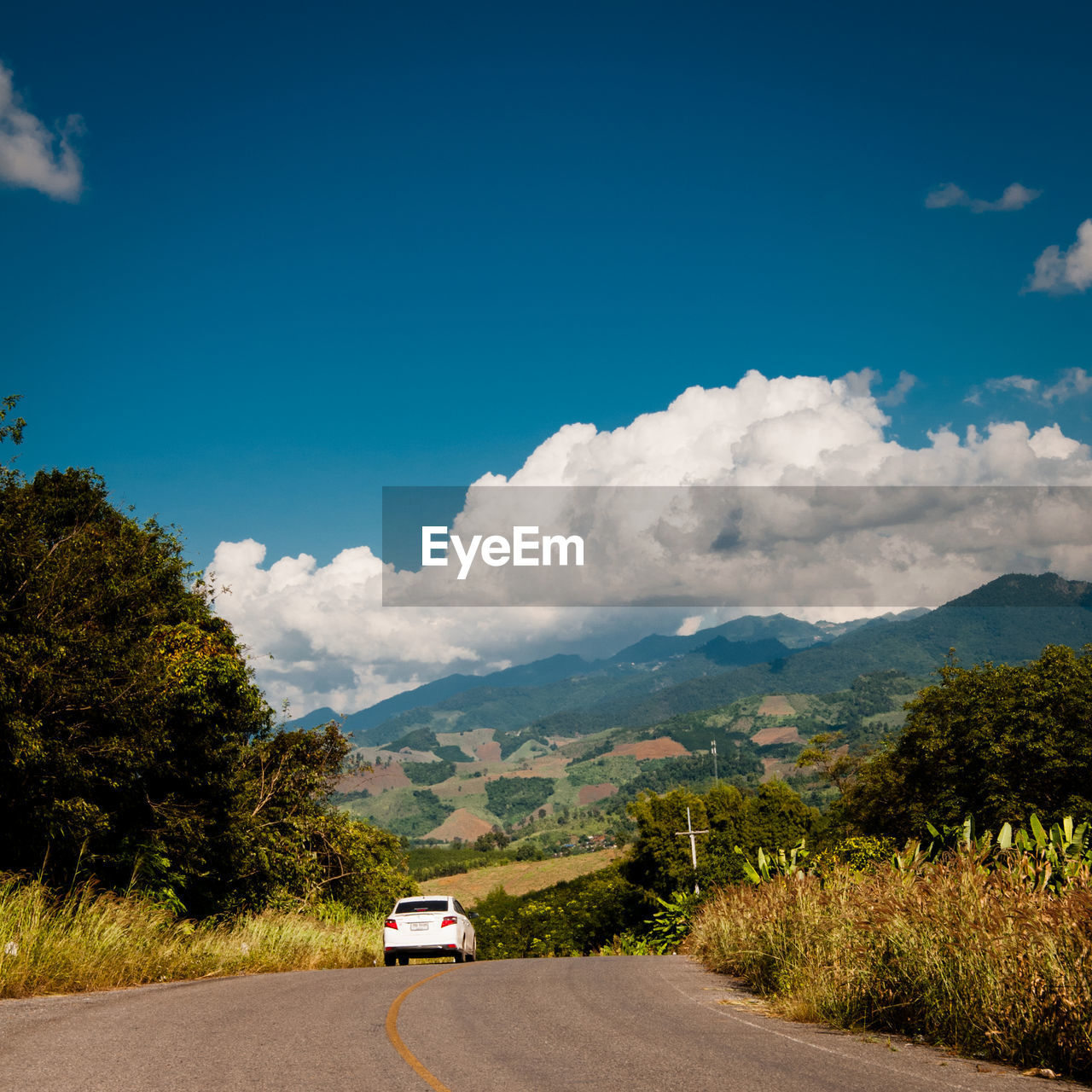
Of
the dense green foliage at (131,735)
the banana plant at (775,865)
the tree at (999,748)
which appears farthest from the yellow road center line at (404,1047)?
the tree at (999,748)

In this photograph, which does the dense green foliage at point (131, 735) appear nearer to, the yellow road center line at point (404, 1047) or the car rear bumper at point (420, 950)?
the car rear bumper at point (420, 950)

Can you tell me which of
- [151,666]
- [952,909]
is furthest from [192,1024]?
[151,666]

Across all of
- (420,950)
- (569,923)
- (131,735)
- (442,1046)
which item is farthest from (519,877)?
(442,1046)

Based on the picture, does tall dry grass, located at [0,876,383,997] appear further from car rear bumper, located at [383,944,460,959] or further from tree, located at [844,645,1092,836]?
tree, located at [844,645,1092,836]

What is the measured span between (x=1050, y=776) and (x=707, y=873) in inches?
1368

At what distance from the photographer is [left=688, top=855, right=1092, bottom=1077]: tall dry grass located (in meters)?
7.47

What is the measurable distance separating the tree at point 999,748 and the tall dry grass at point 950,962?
33010 mm

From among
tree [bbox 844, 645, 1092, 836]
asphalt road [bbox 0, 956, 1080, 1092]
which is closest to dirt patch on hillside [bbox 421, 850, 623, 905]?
tree [bbox 844, 645, 1092, 836]

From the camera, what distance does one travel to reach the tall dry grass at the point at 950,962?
747 centimetres

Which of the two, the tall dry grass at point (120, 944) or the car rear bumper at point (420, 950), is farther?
the car rear bumper at point (420, 950)

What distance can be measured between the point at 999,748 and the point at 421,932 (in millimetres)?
33946

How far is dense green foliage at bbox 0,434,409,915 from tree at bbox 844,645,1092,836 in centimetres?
2968

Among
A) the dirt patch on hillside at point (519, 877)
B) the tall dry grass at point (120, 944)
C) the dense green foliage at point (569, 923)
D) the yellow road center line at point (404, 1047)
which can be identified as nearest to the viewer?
the yellow road center line at point (404, 1047)

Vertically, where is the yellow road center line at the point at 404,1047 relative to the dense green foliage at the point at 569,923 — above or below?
above
